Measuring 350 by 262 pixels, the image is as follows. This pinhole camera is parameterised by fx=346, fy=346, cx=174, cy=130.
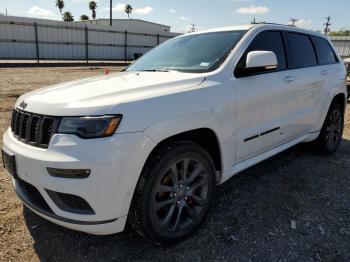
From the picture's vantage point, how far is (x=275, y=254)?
276 centimetres

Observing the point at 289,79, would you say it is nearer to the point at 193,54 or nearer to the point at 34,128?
the point at 193,54

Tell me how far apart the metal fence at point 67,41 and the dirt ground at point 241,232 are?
19.3 metres

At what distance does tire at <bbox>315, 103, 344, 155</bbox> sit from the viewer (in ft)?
16.4

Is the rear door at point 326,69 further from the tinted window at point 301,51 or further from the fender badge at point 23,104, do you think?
the fender badge at point 23,104

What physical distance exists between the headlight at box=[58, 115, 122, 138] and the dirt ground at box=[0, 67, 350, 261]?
1039 mm

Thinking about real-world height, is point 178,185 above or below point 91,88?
below

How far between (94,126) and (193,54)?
5.33 feet

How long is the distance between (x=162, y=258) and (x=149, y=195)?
1.81 feet

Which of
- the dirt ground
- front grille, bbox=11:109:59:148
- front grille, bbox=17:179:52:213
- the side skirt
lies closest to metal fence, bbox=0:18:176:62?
the side skirt

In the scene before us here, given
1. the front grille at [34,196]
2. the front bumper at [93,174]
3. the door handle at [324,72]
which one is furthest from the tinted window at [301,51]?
the front grille at [34,196]

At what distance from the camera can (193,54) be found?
353 centimetres

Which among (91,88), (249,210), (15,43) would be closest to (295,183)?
(249,210)

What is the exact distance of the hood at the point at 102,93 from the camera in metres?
2.37

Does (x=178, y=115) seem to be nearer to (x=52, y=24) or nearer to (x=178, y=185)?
(x=178, y=185)
